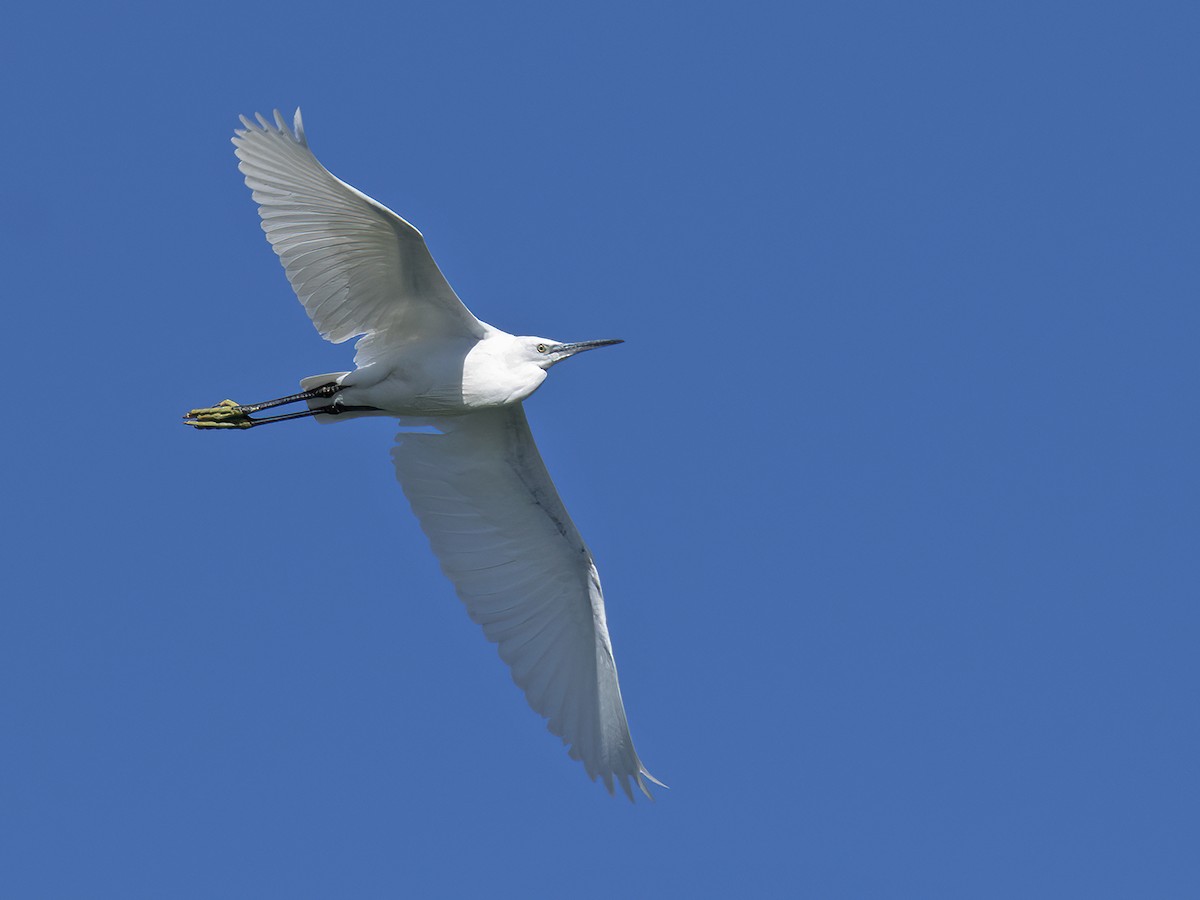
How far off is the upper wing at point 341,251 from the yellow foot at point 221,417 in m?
1.31

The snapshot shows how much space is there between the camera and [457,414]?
16016mm

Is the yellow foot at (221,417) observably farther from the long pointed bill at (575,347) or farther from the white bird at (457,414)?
the long pointed bill at (575,347)

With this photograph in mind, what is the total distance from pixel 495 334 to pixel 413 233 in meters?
1.53

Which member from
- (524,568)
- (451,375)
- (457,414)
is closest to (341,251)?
(451,375)

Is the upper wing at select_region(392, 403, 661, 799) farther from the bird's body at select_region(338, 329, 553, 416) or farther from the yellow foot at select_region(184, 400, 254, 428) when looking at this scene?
the yellow foot at select_region(184, 400, 254, 428)

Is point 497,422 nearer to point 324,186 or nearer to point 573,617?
point 573,617

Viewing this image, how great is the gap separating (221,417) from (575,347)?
11.2 feet

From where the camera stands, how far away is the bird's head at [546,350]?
15648mm

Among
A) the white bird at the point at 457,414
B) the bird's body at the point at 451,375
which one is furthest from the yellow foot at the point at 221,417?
the bird's body at the point at 451,375

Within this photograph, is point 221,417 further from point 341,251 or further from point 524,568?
point 524,568

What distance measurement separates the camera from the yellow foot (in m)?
16.1

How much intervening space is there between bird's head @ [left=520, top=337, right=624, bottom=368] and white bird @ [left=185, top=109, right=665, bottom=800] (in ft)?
0.04

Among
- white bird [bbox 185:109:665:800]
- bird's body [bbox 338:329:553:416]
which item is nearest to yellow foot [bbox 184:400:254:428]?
white bird [bbox 185:109:665:800]

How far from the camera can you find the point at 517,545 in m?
17.0
